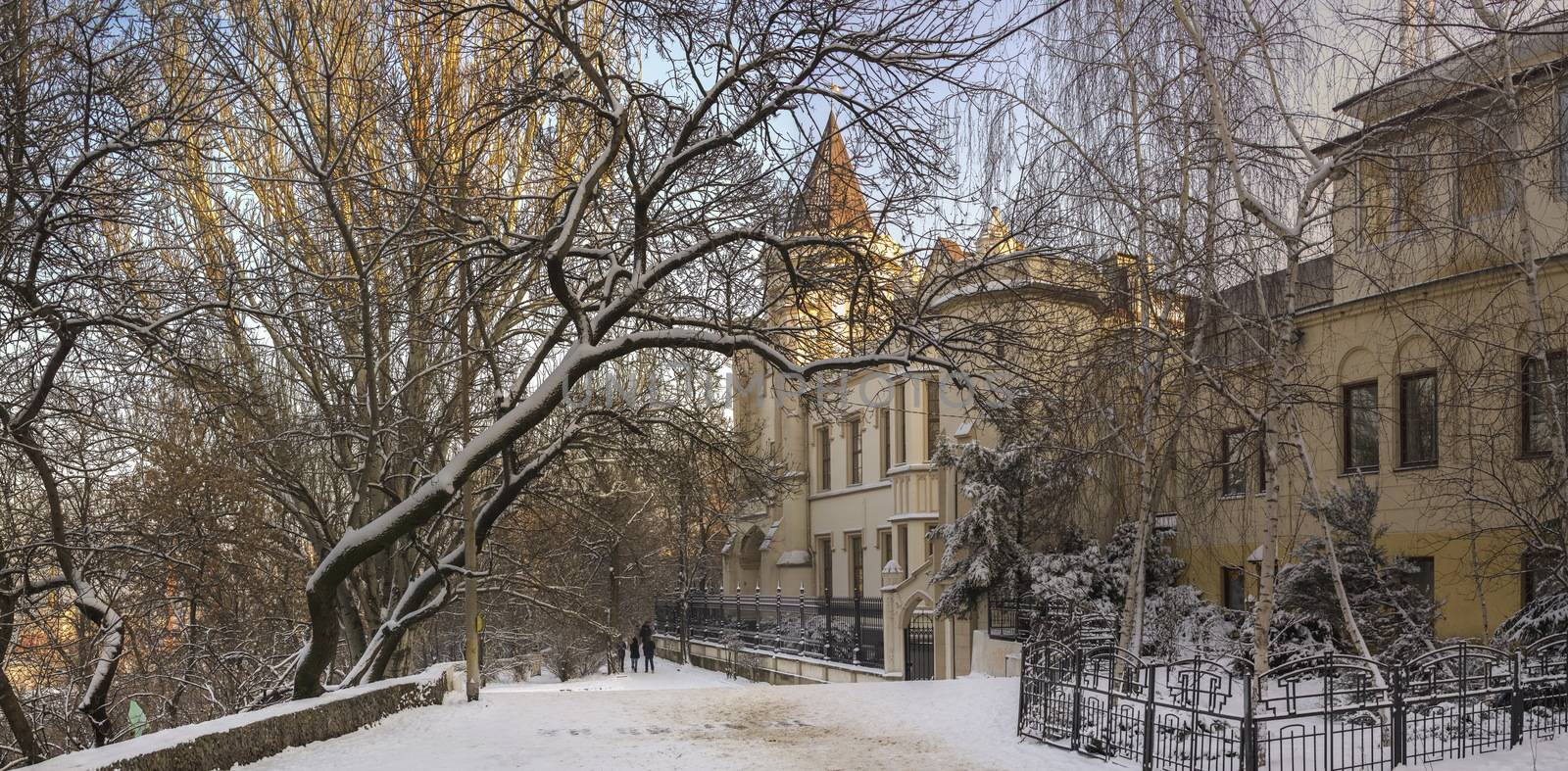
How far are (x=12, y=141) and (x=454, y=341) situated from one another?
35.9 ft

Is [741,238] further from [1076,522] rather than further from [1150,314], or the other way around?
[1076,522]

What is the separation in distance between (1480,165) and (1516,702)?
5546 mm

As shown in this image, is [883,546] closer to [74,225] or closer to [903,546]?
[903,546]

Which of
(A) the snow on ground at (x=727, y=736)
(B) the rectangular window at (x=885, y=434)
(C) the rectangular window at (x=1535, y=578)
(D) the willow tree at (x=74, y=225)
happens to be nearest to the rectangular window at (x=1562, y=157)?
(C) the rectangular window at (x=1535, y=578)

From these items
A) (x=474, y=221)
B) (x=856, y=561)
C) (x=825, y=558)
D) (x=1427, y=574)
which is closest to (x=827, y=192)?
(x=474, y=221)

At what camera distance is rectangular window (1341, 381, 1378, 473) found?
72.3 ft

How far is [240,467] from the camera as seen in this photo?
19.3m

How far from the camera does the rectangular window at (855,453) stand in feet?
146

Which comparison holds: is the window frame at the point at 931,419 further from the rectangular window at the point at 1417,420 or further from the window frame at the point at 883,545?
the rectangular window at the point at 1417,420

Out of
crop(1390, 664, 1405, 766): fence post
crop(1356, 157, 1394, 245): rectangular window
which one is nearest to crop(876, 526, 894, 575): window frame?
crop(1356, 157, 1394, 245): rectangular window

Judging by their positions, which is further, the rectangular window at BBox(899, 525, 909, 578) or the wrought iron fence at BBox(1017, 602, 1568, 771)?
the rectangular window at BBox(899, 525, 909, 578)

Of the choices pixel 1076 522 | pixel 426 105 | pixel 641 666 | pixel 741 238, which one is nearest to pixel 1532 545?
pixel 741 238

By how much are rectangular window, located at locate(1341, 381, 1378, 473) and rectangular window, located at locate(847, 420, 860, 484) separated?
2309cm

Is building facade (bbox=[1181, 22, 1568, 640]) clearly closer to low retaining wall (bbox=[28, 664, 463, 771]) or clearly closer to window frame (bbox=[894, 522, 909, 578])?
low retaining wall (bbox=[28, 664, 463, 771])
